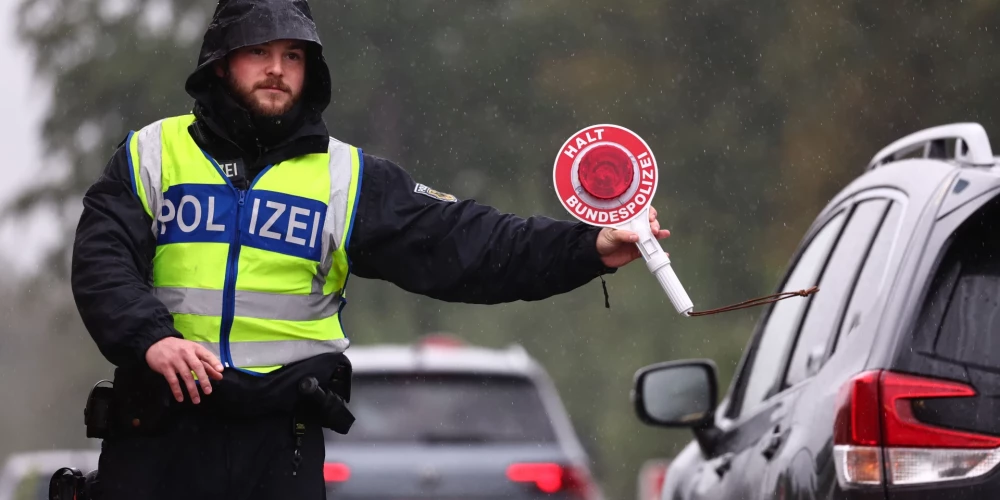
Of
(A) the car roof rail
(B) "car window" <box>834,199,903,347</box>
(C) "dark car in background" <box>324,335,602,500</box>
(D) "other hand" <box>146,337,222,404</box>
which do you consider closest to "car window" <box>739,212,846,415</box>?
(A) the car roof rail

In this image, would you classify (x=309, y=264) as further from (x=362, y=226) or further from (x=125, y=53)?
(x=125, y=53)

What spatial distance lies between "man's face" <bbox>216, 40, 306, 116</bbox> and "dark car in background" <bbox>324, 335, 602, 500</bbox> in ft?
12.6

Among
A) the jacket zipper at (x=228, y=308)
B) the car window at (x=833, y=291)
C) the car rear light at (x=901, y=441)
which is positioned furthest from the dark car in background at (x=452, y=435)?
the car rear light at (x=901, y=441)

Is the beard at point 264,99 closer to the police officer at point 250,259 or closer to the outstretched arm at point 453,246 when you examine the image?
the police officer at point 250,259

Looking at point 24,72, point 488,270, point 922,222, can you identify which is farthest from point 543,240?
point 24,72

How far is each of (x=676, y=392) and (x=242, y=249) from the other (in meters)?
1.55

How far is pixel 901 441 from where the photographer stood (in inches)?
138

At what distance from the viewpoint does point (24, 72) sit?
1159 inches

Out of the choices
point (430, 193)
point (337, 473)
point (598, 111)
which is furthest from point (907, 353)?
point (598, 111)

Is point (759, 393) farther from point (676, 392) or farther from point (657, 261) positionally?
point (657, 261)

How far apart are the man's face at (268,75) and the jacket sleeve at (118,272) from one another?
0.29 metres

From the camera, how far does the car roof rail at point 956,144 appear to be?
12.8 ft

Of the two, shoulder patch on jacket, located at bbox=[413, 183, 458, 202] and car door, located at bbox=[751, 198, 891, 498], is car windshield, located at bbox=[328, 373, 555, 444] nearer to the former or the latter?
car door, located at bbox=[751, 198, 891, 498]

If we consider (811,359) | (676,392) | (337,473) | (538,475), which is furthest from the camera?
(538,475)
